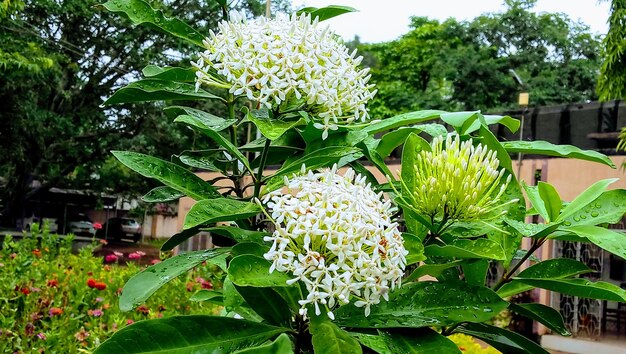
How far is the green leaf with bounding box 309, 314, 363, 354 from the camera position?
1.79ft

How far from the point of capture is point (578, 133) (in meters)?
6.60

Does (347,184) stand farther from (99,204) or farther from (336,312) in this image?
(99,204)

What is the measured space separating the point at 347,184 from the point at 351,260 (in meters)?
0.09

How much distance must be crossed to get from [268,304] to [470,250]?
209mm

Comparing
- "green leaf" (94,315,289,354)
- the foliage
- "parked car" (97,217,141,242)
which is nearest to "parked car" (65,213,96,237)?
"parked car" (97,217,141,242)

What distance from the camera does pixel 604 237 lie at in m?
0.63

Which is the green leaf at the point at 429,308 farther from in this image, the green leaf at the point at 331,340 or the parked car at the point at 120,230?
the parked car at the point at 120,230

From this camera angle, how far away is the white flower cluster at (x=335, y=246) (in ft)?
1.79

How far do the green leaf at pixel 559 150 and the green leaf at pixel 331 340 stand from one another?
13.6 inches

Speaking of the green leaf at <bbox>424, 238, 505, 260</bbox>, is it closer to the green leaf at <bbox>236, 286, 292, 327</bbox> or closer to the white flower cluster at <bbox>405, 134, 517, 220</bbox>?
the white flower cluster at <bbox>405, 134, 517, 220</bbox>

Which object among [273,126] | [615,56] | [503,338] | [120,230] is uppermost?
[615,56]

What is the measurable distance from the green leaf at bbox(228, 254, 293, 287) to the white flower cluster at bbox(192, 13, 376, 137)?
176 mm

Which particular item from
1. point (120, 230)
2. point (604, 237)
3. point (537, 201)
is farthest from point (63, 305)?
point (120, 230)

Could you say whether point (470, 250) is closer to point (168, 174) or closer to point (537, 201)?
point (537, 201)
